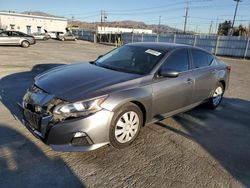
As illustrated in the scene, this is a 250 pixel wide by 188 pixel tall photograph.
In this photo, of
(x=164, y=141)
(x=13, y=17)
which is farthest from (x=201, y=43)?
(x=13, y=17)

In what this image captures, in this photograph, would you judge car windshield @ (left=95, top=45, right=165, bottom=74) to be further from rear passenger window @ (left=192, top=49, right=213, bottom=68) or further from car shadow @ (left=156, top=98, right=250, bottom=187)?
car shadow @ (left=156, top=98, right=250, bottom=187)

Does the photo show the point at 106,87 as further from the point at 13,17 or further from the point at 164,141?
Result: the point at 13,17

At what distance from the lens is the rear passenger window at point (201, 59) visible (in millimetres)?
4699

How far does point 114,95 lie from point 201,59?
2638 millimetres

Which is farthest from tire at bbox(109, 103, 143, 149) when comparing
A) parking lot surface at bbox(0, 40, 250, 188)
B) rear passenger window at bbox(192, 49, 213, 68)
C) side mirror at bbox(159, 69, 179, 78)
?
rear passenger window at bbox(192, 49, 213, 68)

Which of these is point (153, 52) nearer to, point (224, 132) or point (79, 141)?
point (224, 132)

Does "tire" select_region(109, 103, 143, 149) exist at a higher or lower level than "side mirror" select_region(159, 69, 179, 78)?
lower

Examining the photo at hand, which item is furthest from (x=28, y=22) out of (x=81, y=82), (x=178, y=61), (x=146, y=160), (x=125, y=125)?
(x=146, y=160)

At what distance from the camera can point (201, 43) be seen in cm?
2411

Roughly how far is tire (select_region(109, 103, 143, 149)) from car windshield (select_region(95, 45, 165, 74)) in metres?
0.73

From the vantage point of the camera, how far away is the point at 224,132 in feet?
13.9

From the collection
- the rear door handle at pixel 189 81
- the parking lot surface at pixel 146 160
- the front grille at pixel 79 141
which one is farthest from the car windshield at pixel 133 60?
the front grille at pixel 79 141

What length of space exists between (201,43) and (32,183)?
954 inches

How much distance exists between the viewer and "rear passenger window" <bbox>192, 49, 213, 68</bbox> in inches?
185
